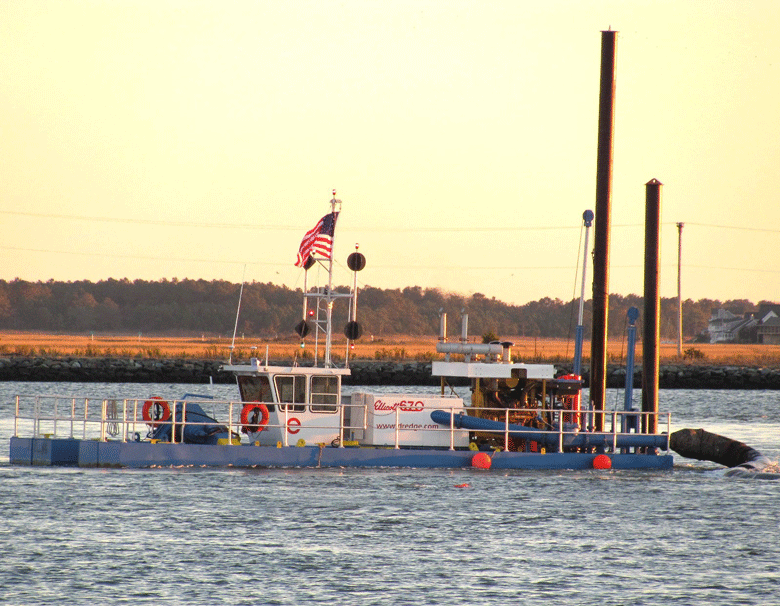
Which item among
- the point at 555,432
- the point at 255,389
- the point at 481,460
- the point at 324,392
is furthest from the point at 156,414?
the point at 555,432

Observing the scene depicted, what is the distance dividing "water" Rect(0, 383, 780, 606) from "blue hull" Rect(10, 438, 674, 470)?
699 mm

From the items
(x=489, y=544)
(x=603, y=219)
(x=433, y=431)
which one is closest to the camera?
(x=489, y=544)

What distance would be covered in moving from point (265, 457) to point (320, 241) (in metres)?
5.47

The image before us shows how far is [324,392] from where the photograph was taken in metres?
29.9

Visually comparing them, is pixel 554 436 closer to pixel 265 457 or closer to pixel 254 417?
pixel 265 457

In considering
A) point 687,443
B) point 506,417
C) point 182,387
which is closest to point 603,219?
point 506,417

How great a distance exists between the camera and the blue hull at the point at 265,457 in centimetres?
2908

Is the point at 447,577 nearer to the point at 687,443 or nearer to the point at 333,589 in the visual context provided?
the point at 333,589

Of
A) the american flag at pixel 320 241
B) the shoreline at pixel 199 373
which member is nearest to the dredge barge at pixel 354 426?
the american flag at pixel 320 241

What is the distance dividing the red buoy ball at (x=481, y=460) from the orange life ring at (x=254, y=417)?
17.4 ft

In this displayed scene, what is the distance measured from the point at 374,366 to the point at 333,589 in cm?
8261

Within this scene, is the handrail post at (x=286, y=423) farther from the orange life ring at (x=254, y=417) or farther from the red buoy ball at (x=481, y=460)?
the red buoy ball at (x=481, y=460)

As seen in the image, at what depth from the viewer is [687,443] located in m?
42.8

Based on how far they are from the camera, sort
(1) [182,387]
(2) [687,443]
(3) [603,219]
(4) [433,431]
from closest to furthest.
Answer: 1. (4) [433,431]
2. (3) [603,219]
3. (2) [687,443]
4. (1) [182,387]
